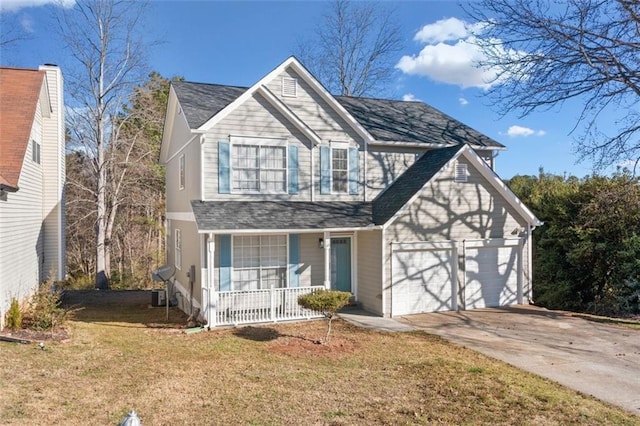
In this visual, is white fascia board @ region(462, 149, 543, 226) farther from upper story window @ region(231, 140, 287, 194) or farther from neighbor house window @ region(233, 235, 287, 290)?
neighbor house window @ region(233, 235, 287, 290)

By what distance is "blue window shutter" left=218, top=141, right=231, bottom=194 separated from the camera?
12.9 metres

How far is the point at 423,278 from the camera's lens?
13719 mm

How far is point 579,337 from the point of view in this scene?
36.2 feet

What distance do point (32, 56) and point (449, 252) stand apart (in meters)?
20.4

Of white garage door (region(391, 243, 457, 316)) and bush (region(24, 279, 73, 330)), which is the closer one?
bush (region(24, 279, 73, 330))

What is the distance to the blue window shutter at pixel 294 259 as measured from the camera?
13.5 meters

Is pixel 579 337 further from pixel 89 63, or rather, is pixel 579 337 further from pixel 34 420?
pixel 89 63

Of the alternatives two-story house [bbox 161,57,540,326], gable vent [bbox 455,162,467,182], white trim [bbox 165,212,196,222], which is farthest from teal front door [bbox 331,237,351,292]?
white trim [bbox 165,212,196,222]

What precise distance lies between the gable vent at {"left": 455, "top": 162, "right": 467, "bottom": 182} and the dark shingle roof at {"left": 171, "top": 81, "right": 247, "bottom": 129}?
765 cm

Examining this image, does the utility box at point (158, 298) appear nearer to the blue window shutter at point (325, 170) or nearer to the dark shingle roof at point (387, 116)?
the dark shingle roof at point (387, 116)

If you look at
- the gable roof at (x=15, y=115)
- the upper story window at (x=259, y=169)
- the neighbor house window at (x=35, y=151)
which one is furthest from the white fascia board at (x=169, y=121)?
the neighbor house window at (x=35, y=151)

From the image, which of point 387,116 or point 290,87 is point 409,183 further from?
point 290,87

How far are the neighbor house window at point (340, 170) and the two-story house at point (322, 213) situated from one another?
0.04m

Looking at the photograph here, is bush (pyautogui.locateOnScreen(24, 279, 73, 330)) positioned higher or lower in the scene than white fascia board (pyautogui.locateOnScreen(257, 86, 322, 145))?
lower
